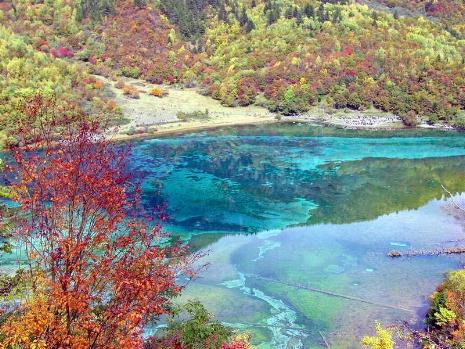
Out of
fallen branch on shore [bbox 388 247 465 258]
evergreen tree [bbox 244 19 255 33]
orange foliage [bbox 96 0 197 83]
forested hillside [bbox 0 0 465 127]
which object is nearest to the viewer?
fallen branch on shore [bbox 388 247 465 258]

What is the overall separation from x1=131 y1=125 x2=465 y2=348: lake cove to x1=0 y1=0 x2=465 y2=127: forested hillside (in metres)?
21.3

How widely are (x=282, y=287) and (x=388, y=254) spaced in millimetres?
10000

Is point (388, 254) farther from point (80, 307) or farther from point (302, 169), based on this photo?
point (80, 307)

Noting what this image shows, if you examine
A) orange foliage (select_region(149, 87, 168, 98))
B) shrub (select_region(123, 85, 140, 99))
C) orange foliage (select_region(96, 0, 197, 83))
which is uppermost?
orange foliage (select_region(96, 0, 197, 83))

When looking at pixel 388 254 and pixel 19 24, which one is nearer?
pixel 388 254

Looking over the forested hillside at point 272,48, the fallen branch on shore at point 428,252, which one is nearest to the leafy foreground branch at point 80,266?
the fallen branch on shore at point 428,252

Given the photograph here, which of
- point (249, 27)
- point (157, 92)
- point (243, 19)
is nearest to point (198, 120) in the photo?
point (157, 92)

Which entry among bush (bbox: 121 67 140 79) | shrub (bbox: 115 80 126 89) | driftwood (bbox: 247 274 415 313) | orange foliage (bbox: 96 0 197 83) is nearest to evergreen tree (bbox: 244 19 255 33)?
orange foliage (bbox: 96 0 197 83)

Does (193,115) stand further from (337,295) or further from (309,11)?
(337,295)

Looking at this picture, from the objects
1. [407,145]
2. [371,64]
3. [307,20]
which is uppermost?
[307,20]

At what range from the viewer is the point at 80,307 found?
10891 millimetres

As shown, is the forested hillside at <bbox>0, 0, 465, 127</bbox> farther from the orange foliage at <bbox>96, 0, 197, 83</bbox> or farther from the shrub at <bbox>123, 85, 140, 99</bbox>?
the shrub at <bbox>123, 85, 140, 99</bbox>

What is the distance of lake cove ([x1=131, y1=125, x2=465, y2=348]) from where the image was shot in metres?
31.7

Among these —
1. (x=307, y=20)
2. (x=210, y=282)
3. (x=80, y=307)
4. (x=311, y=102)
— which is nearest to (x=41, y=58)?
(x=311, y=102)
